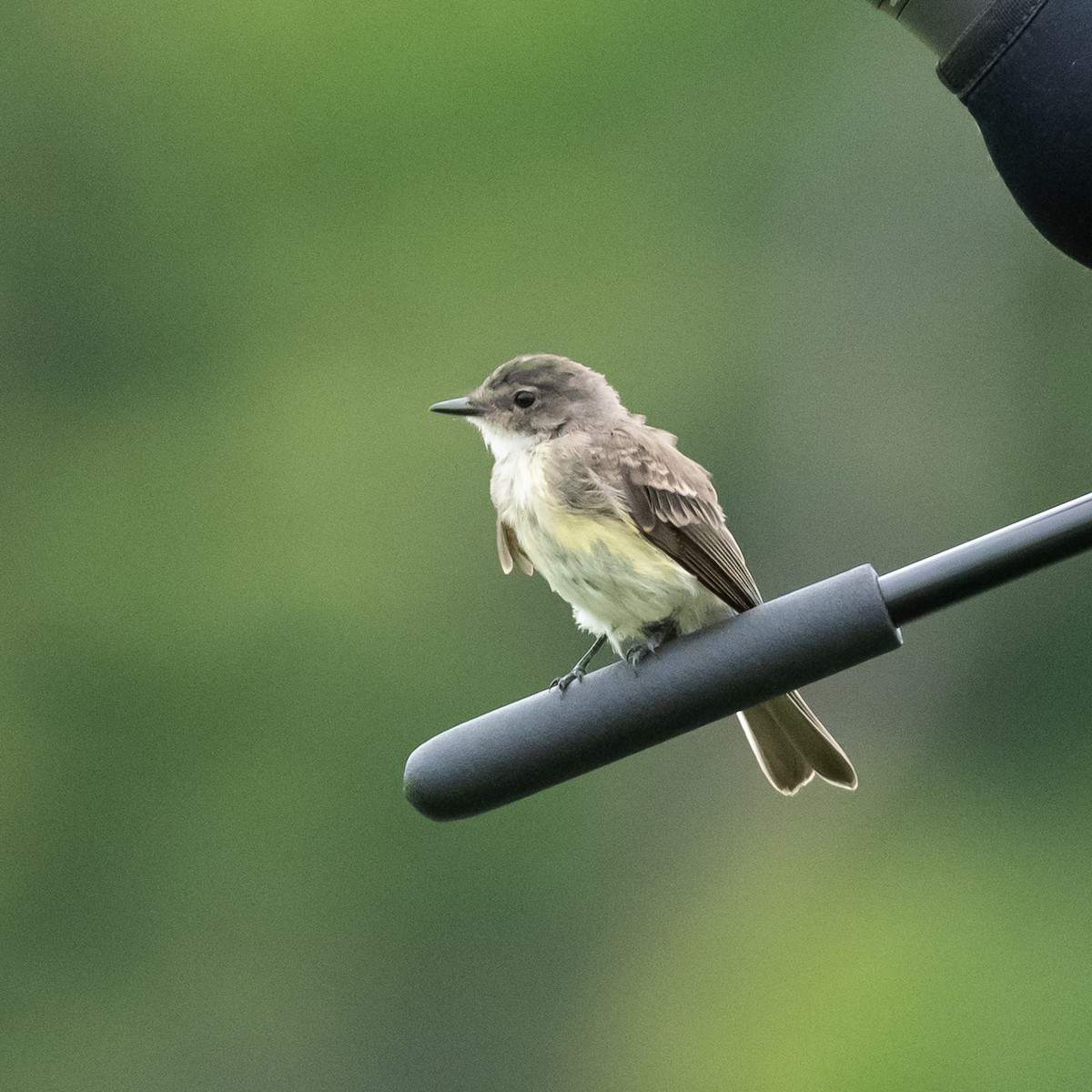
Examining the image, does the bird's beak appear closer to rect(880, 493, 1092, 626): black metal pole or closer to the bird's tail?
the bird's tail

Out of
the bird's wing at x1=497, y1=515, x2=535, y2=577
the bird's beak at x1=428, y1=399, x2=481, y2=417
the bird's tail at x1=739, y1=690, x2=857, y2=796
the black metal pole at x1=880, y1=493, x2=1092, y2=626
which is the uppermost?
the bird's beak at x1=428, y1=399, x2=481, y2=417

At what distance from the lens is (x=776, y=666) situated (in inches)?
126

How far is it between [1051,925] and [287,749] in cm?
601

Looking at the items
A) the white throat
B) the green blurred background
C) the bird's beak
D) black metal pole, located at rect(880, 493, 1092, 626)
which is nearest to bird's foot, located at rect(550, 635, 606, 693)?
the white throat

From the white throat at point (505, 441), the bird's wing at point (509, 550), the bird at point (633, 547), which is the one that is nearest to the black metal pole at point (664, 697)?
the bird at point (633, 547)

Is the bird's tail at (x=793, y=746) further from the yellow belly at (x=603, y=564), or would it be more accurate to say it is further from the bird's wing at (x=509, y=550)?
the bird's wing at (x=509, y=550)

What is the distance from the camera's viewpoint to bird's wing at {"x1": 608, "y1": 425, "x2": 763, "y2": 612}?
4.96 m

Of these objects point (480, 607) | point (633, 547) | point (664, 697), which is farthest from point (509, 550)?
point (480, 607)

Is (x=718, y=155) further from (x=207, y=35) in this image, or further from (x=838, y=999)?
(x=838, y=999)

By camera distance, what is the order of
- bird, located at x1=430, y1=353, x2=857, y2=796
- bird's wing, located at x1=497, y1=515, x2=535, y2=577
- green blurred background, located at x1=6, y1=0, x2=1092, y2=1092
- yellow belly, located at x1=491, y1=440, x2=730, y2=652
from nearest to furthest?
bird, located at x1=430, y1=353, x2=857, y2=796 → yellow belly, located at x1=491, y1=440, x2=730, y2=652 → bird's wing, located at x1=497, y1=515, x2=535, y2=577 → green blurred background, located at x1=6, y1=0, x2=1092, y2=1092

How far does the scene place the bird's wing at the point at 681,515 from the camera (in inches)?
195

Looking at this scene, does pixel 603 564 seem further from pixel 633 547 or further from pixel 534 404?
pixel 534 404

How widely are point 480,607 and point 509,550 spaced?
1074cm

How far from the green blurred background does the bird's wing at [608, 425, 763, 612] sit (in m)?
7.82
